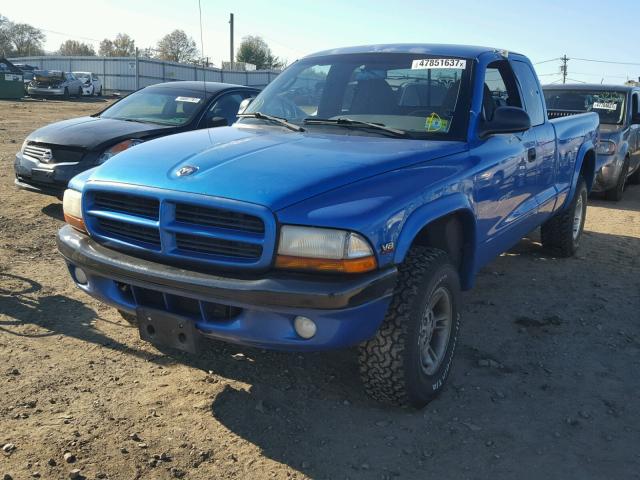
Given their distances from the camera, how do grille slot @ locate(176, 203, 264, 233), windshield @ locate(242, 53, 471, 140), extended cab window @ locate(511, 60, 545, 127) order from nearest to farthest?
grille slot @ locate(176, 203, 264, 233), windshield @ locate(242, 53, 471, 140), extended cab window @ locate(511, 60, 545, 127)

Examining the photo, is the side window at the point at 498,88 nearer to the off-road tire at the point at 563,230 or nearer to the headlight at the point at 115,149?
the off-road tire at the point at 563,230

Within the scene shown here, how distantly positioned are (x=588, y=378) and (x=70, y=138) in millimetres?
5829

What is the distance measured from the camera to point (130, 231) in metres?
3.17

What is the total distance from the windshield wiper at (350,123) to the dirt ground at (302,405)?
55.2 inches

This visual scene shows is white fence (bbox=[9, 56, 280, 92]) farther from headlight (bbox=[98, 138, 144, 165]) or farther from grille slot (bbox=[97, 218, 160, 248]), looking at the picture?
grille slot (bbox=[97, 218, 160, 248])

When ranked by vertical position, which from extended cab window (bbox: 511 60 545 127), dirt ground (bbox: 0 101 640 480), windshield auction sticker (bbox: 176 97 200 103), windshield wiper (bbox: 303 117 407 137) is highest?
extended cab window (bbox: 511 60 545 127)

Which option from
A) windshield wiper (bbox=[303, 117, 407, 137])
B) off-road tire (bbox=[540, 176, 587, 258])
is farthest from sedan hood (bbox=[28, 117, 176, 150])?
off-road tire (bbox=[540, 176, 587, 258])

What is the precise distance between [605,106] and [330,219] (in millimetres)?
9027

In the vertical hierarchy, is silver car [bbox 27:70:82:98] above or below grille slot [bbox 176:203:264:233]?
above

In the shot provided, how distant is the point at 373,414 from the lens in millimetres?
3336

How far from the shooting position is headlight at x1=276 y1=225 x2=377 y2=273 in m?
2.74

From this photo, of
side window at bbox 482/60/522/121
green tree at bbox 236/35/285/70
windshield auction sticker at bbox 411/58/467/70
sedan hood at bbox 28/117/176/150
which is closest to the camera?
windshield auction sticker at bbox 411/58/467/70

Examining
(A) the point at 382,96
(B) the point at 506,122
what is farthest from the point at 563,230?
(A) the point at 382,96

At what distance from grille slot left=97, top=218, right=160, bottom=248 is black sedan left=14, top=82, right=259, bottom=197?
Result: 3892 millimetres
